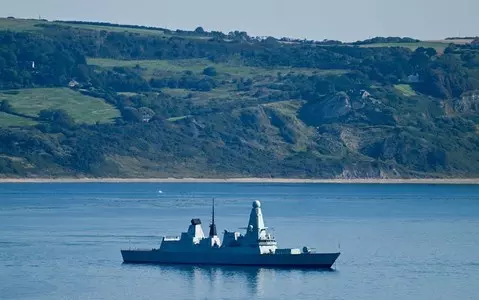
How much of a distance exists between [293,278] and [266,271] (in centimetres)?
394

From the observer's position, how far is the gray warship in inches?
4491

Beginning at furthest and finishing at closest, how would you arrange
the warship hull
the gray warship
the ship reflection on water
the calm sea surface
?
the gray warship
the warship hull
the ship reflection on water
the calm sea surface

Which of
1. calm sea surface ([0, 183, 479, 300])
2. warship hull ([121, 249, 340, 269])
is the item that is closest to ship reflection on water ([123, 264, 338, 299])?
calm sea surface ([0, 183, 479, 300])

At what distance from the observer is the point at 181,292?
103375mm

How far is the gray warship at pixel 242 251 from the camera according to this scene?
114m

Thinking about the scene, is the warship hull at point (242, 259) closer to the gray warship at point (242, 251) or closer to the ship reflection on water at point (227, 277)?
the gray warship at point (242, 251)

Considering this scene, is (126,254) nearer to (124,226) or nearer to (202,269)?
(202,269)

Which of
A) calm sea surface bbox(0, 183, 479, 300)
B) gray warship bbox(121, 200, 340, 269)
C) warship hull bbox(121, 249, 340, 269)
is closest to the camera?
calm sea surface bbox(0, 183, 479, 300)

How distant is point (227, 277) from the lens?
110 metres

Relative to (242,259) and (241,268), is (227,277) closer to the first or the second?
(241,268)

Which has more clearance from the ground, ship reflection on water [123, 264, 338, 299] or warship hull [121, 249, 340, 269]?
warship hull [121, 249, 340, 269]

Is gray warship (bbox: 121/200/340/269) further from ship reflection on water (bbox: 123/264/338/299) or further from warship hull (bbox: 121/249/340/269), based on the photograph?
ship reflection on water (bbox: 123/264/338/299)

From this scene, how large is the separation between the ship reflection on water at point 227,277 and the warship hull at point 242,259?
48 centimetres

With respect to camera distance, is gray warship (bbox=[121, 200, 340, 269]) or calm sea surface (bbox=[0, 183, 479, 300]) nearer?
calm sea surface (bbox=[0, 183, 479, 300])
